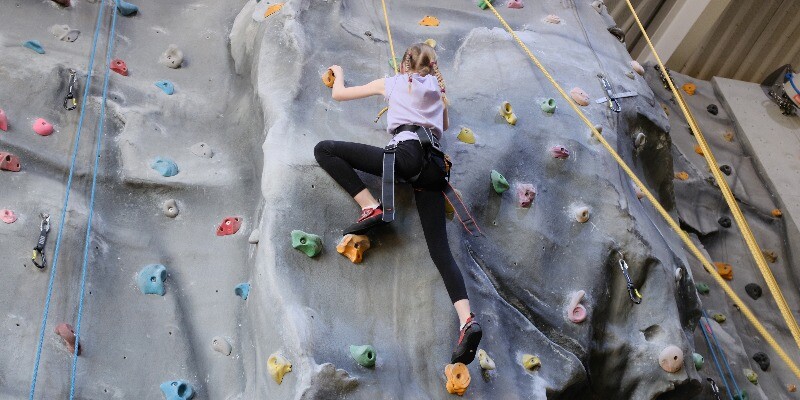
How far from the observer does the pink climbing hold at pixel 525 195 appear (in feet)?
12.1

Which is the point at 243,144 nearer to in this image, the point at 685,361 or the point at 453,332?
the point at 453,332

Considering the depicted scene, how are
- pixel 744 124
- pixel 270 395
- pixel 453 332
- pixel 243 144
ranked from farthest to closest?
1. pixel 744 124
2. pixel 243 144
3. pixel 453 332
4. pixel 270 395

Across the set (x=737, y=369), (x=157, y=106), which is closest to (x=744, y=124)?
(x=737, y=369)

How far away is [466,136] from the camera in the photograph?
3727 millimetres

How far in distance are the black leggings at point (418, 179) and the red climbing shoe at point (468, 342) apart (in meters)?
0.13

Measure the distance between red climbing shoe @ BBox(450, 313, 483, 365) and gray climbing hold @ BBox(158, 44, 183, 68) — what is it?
2174mm

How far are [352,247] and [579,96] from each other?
1663 mm

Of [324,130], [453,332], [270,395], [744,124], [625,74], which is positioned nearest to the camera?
[270,395]

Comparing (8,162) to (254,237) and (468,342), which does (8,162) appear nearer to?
(254,237)

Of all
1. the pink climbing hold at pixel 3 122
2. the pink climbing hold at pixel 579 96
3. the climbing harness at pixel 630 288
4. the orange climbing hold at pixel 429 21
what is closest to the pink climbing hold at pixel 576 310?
the climbing harness at pixel 630 288

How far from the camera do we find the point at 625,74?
15.4 feet

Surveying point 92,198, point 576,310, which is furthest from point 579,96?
point 92,198

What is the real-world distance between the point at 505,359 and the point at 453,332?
253 mm

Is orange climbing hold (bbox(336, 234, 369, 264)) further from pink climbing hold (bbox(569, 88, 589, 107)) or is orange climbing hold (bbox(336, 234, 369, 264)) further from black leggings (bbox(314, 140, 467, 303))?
pink climbing hold (bbox(569, 88, 589, 107))
